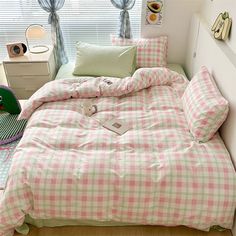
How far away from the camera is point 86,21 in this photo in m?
3.19

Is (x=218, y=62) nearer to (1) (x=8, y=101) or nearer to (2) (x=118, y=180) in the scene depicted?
(2) (x=118, y=180)

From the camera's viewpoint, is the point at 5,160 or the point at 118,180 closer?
the point at 118,180

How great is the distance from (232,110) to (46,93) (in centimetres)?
134

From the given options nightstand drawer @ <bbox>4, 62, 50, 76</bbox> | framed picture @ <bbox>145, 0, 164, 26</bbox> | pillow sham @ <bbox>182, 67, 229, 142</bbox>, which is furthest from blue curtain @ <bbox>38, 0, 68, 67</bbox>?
pillow sham @ <bbox>182, 67, 229, 142</bbox>

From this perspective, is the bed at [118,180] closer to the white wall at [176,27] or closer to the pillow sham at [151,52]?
the pillow sham at [151,52]

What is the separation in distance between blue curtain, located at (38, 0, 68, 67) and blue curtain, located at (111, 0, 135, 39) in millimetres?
592

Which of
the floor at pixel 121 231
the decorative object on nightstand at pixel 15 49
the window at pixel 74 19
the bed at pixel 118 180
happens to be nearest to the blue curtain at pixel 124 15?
the window at pixel 74 19

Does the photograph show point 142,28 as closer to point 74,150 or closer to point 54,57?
point 54,57

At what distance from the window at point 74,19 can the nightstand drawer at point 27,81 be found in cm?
63

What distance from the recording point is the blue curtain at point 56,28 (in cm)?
295

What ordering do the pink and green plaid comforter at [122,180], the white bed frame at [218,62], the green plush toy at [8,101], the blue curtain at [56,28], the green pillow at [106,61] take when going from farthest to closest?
the blue curtain at [56,28] < the green pillow at [106,61] < the green plush toy at [8,101] < the white bed frame at [218,62] < the pink and green plaid comforter at [122,180]

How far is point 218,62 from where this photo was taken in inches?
79.4

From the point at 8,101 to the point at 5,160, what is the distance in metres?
0.65

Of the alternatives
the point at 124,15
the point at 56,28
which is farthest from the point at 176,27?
the point at 56,28
